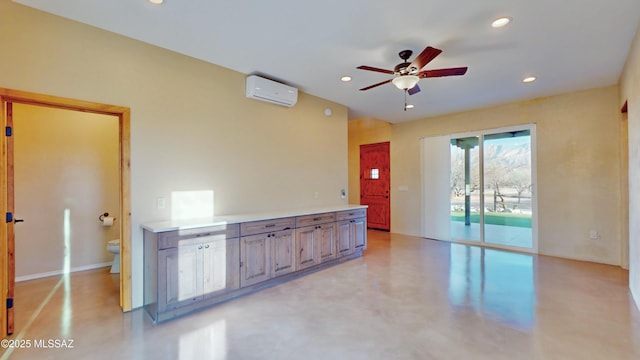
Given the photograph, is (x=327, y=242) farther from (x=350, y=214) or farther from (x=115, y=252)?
(x=115, y=252)

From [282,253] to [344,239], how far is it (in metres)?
1.29

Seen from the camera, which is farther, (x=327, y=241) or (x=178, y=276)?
(x=327, y=241)

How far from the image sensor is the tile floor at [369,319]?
7.43 feet

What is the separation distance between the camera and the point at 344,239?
472 centimetres

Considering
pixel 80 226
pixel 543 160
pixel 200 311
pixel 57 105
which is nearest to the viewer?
pixel 57 105

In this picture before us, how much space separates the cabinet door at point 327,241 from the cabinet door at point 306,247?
3.7 inches

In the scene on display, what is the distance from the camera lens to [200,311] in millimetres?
3002

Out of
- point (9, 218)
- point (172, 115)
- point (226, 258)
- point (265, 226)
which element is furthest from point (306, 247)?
point (9, 218)

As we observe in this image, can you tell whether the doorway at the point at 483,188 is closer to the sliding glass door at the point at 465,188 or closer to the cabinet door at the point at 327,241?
the sliding glass door at the point at 465,188

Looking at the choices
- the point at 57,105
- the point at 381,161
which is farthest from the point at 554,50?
the point at 57,105

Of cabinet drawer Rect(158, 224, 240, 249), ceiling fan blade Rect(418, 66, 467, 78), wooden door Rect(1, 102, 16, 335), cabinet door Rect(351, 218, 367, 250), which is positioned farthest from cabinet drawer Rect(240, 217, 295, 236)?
ceiling fan blade Rect(418, 66, 467, 78)

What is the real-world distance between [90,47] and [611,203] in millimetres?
7287

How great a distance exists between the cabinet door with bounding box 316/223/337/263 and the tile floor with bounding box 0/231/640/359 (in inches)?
11.0

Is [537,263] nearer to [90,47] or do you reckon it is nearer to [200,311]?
[200,311]
